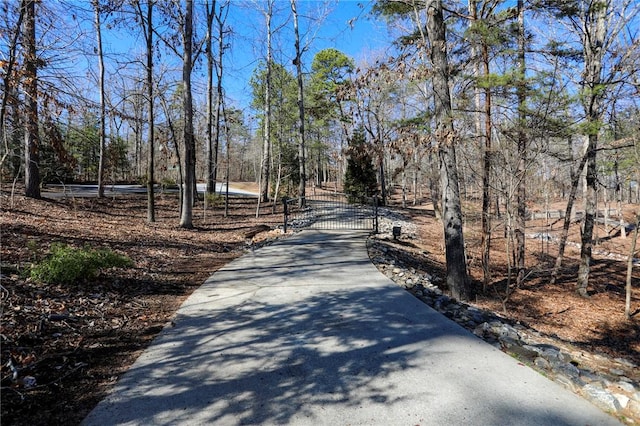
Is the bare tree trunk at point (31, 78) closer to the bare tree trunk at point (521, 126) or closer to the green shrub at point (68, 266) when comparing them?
the green shrub at point (68, 266)

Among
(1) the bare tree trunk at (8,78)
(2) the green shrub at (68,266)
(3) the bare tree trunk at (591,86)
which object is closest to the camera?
(1) the bare tree trunk at (8,78)

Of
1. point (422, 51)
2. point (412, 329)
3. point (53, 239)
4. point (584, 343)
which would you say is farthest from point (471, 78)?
point (53, 239)

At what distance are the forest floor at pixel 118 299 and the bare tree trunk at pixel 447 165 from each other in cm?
106

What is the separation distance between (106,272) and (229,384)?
3.71 metres

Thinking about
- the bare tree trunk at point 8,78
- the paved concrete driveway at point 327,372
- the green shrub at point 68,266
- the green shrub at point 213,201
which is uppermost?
the bare tree trunk at point 8,78

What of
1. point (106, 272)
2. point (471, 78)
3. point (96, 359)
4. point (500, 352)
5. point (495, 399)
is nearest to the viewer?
point (495, 399)

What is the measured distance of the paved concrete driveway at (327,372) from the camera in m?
2.57

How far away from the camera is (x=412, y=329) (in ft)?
13.5

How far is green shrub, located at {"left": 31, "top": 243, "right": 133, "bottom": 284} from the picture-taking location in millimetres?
4645

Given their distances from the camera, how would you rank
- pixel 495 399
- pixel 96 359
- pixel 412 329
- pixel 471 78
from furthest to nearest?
pixel 471 78 → pixel 412 329 → pixel 96 359 → pixel 495 399

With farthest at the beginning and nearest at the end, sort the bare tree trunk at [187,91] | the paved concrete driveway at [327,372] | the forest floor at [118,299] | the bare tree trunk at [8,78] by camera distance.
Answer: the bare tree trunk at [187,91]
the bare tree trunk at [8,78]
the forest floor at [118,299]
the paved concrete driveway at [327,372]

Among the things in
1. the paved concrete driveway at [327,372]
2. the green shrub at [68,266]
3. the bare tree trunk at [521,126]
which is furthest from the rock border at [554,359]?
the green shrub at [68,266]

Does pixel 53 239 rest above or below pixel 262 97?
below

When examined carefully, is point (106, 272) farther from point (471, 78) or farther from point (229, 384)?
point (471, 78)
